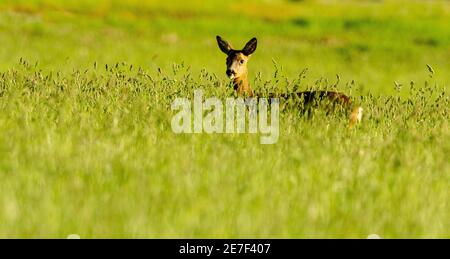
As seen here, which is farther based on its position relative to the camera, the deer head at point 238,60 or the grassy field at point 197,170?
the deer head at point 238,60

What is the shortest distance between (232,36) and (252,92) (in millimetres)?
28567

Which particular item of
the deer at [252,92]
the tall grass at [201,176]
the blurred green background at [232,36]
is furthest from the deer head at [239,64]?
the blurred green background at [232,36]

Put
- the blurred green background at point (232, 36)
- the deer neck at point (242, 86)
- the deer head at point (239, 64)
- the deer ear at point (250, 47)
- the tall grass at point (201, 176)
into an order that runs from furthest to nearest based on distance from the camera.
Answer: the blurred green background at point (232, 36)
the deer ear at point (250, 47)
the deer head at point (239, 64)
the deer neck at point (242, 86)
the tall grass at point (201, 176)

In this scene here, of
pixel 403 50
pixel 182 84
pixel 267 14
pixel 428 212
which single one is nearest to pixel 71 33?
pixel 403 50

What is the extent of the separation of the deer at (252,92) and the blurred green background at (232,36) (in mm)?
9494

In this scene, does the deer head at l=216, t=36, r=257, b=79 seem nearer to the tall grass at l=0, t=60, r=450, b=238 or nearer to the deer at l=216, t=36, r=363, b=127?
the deer at l=216, t=36, r=363, b=127

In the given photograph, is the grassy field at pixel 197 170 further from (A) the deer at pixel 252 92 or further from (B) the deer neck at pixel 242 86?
(B) the deer neck at pixel 242 86

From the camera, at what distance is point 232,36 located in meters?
40.1

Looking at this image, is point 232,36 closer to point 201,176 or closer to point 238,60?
point 238,60

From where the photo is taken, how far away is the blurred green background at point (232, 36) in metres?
26.8

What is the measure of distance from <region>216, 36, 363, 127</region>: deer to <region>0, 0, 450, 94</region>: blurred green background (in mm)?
9494

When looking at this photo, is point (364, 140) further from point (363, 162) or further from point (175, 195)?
point (175, 195)

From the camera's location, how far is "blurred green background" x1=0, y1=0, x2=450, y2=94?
26.8 m
